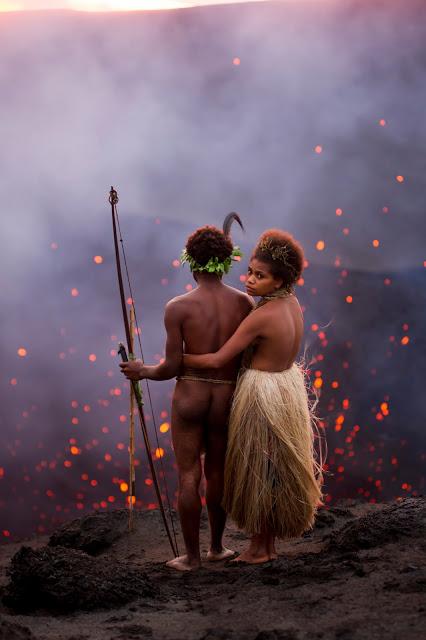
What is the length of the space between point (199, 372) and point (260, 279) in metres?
0.56

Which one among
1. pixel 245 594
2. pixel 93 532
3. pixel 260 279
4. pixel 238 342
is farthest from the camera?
pixel 93 532

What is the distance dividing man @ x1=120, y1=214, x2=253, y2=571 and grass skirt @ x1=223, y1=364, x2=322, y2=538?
0.11m

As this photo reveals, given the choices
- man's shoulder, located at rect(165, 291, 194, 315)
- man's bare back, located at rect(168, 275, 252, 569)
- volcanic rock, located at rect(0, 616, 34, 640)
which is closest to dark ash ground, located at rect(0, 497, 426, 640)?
volcanic rock, located at rect(0, 616, 34, 640)

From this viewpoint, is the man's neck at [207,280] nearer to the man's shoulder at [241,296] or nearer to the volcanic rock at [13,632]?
the man's shoulder at [241,296]

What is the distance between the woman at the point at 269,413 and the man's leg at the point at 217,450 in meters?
0.08

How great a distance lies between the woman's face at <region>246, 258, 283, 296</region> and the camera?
4.70m

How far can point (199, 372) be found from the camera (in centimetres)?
477

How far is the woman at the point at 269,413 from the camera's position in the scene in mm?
4668

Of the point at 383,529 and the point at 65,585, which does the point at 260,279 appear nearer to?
the point at 383,529

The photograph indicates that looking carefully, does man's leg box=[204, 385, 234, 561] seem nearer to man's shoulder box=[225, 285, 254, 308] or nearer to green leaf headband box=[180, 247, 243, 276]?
man's shoulder box=[225, 285, 254, 308]

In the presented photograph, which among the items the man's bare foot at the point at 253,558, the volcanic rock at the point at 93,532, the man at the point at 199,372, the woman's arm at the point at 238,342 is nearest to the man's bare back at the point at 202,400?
the man at the point at 199,372

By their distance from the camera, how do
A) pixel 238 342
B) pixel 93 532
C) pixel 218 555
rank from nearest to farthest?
pixel 238 342
pixel 218 555
pixel 93 532

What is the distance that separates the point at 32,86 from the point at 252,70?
1.78 meters

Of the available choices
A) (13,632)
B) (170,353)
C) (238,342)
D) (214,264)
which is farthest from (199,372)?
(13,632)
